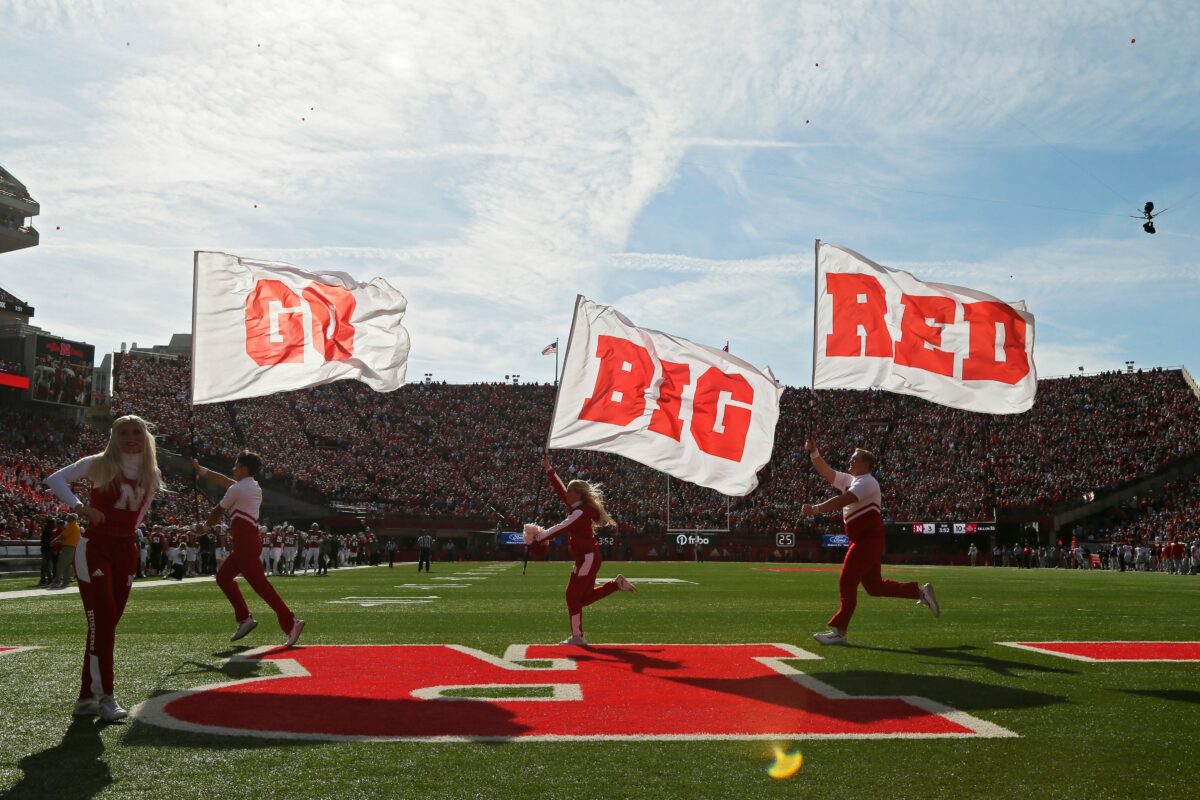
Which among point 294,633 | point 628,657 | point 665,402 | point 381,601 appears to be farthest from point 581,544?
point 381,601

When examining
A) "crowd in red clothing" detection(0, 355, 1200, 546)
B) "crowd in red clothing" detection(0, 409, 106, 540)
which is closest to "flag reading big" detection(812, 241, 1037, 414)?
"crowd in red clothing" detection(0, 409, 106, 540)

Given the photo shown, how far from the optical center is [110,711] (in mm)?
5879

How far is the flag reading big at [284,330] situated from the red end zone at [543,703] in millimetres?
3202

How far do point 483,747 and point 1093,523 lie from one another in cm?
5601

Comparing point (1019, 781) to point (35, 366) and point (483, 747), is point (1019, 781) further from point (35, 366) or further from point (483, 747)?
point (35, 366)

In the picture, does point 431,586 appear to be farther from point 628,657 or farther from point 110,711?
point 110,711

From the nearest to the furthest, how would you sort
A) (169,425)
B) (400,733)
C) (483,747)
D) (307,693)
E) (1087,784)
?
(1087,784)
(483,747)
(400,733)
(307,693)
(169,425)

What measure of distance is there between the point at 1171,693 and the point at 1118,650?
2.84 meters

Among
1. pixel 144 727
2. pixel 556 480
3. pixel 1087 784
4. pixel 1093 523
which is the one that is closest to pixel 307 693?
pixel 144 727

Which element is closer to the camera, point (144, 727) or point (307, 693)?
point (144, 727)

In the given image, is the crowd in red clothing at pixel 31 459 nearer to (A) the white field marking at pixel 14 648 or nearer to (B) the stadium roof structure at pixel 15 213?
(B) the stadium roof structure at pixel 15 213

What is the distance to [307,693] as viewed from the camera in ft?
22.6

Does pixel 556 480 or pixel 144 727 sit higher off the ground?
pixel 556 480

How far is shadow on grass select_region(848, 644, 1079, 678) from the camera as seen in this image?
8.05 metres
